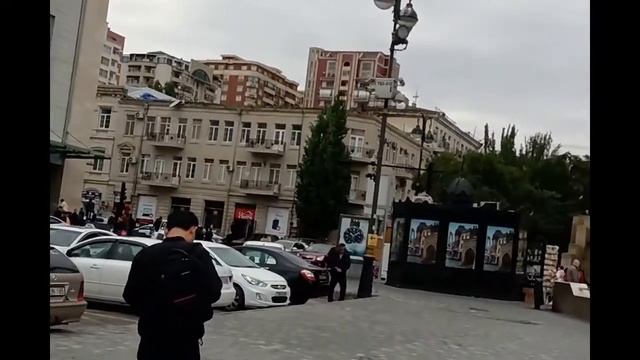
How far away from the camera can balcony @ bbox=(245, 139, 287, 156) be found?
2584 inches

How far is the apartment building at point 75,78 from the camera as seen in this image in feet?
105

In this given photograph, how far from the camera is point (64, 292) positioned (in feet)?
32.6

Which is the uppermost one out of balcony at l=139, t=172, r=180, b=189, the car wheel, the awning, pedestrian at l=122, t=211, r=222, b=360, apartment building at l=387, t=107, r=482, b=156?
apartment building at l=387, t=107, r=482, b=156

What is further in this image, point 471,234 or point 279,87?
point 279,87

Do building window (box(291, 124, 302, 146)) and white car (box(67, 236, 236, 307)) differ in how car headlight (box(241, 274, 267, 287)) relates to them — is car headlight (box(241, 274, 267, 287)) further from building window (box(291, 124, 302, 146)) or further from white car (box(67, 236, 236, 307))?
building window (box(291, 124, 302, 146))

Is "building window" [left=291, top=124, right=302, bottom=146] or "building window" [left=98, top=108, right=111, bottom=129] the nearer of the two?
"building window" [left=291, top=124, right=302, bottom=146]

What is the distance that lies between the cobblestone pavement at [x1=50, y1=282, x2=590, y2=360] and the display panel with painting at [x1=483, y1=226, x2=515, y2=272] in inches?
226

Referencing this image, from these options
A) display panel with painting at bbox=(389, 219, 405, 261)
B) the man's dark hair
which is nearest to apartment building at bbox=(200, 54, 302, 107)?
display panel with painting at bbox=(389, 219, 405, 261)

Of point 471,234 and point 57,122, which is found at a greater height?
point 57,122

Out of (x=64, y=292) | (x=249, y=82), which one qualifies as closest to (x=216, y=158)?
(x=64, y=292)

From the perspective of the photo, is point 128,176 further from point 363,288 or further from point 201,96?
point 201,96
